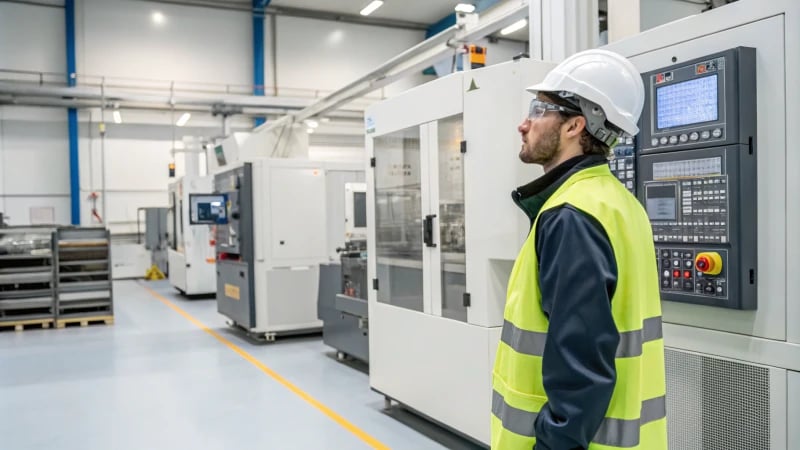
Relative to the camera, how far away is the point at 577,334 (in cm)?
111

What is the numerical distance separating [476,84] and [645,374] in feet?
6.42

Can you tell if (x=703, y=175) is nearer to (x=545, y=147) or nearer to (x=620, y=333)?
(x=545, y=147)

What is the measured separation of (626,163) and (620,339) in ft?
4.04

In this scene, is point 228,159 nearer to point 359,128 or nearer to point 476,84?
point 476,84

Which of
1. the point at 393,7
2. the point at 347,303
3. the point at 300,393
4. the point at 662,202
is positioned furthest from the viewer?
the point at 393,7

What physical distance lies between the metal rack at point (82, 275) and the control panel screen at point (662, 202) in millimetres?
7053

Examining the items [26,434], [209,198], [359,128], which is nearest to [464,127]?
[26,434]

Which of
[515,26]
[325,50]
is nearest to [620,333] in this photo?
[515,26]

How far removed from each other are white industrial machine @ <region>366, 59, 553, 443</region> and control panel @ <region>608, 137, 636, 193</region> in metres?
0.57

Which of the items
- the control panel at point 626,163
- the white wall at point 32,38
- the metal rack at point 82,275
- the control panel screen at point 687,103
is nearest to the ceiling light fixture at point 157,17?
the white wall at point 32,38

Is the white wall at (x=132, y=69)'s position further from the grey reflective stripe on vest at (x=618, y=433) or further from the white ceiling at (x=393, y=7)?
the grey reflective stripe on vest at (x=618, y=433)

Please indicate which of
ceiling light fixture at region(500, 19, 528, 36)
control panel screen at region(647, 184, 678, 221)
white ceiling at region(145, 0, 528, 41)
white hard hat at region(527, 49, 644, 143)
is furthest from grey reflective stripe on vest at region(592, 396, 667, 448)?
white ceiling at region(145, 0, 528, 41)

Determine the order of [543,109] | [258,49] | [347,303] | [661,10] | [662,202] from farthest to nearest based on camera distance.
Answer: [258,49]
[347,303]
[661,10]
[662,202]
[543,109]

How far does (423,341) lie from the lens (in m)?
3.43
